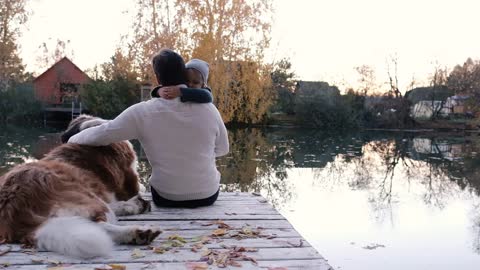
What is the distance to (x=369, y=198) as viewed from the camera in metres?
9.82

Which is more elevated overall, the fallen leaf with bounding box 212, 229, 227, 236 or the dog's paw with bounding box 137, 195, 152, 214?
the dog's paw with bounding box 137, 195, 152, 214

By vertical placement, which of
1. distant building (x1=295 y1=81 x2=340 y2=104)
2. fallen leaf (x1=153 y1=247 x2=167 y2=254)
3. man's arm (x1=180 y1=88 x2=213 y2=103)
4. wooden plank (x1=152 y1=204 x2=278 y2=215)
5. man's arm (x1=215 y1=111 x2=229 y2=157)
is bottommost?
wooden plank (x1=152 y1=204 x2=278 y2=215)

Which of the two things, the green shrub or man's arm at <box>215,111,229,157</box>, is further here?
the green shrub

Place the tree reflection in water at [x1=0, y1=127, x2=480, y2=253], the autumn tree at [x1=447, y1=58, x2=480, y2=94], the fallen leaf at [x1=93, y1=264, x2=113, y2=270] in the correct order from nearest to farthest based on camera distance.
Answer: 1. the fallen leaf at [x1=93, y1=264, x2=113, y2=270]
2. the tree reflection in water at [x1=0, y1=127, x2=480, y2=253]
3. the autumn tree at [x1=447, y1=58, x2=480, y2=94]

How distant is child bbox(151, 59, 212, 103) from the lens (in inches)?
133

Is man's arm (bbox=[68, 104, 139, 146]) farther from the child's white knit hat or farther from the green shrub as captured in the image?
the green shrub

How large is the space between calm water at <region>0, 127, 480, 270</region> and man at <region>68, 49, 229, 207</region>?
120 inches

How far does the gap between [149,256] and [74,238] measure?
370 millimetres

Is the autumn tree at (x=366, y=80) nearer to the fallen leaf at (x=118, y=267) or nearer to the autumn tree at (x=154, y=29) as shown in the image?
the autumn tree at (x=154, y=29)

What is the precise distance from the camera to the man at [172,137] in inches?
130

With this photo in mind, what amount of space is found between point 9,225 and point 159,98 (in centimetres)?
137

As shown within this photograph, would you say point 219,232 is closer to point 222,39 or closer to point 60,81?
point 222,39

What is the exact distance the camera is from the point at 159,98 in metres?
3.43

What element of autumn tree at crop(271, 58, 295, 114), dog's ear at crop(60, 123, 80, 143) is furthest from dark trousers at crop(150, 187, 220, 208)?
Result: autumn tree at crop(271, 58, 295, 114)
